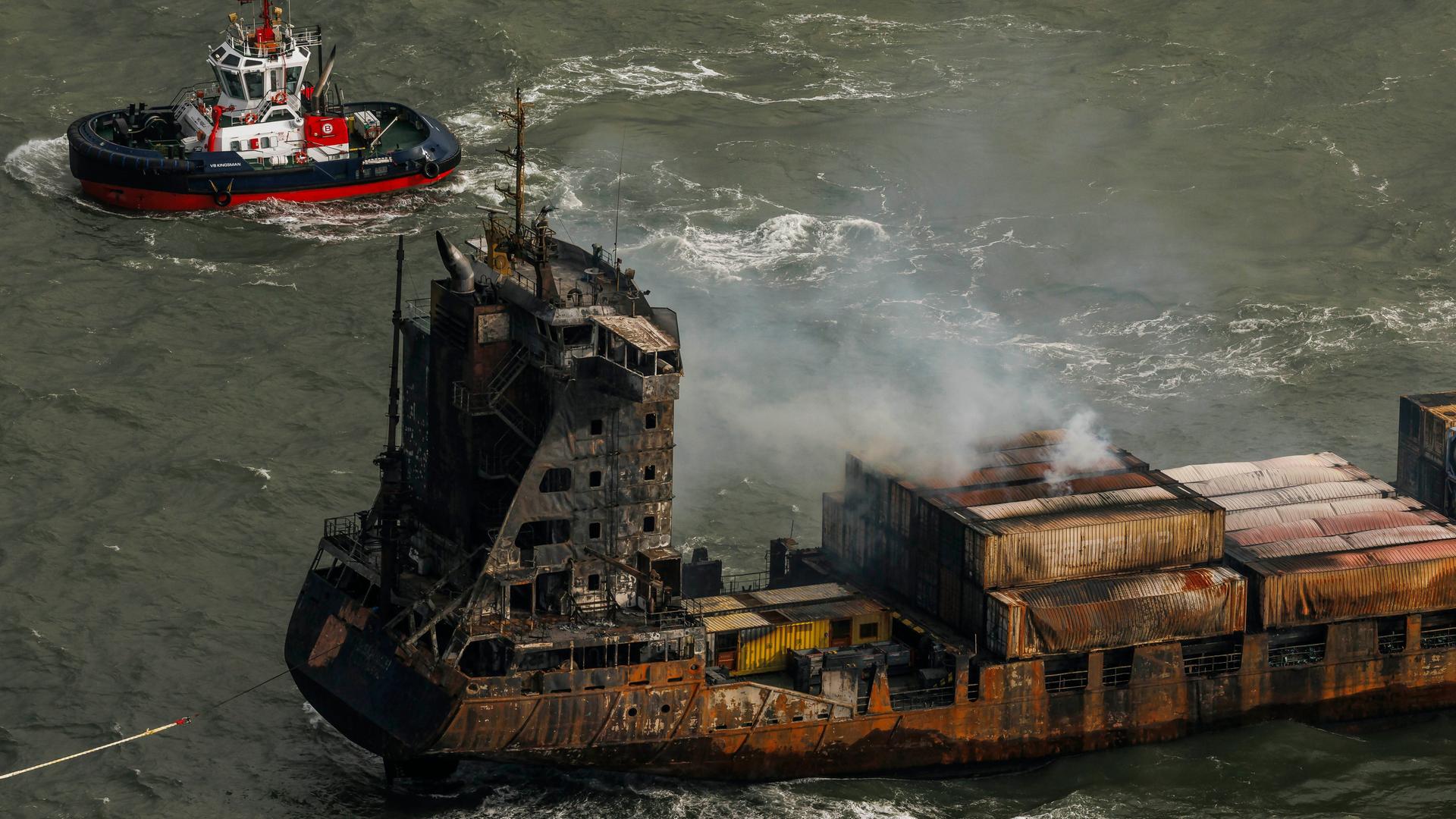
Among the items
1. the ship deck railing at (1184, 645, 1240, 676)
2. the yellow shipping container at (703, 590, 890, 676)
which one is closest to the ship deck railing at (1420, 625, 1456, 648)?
the ship deck railing at (1184, 645, 1240, 676)

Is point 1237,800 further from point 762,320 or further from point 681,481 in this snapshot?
point 762,320

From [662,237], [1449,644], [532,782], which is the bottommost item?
[532,782]

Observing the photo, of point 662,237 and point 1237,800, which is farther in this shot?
point 662,237

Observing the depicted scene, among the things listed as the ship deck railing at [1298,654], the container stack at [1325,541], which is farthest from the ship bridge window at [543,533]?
the ship deck railing at [1298,654]

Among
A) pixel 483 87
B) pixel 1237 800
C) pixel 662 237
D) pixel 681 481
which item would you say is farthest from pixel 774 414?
pixel 483 87

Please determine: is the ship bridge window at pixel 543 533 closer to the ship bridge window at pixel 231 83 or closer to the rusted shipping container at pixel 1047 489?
the rusted shipping container at pixel 1047 489

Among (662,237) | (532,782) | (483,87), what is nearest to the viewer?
(532,782)

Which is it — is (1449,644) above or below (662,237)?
below
